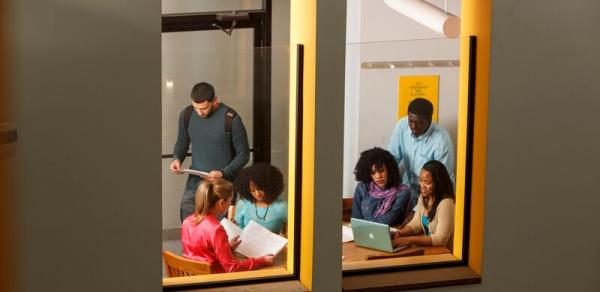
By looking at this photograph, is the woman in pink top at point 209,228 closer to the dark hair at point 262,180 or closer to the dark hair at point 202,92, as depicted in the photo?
the dark hair at point 262,180

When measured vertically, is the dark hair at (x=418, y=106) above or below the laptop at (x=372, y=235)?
above

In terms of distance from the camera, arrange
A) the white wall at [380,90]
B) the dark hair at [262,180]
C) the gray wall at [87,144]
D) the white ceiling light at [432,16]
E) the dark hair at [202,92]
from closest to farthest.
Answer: the gray wall at [87,144], the dark hair at [202,92], the dark hair at [262,180], the white wall at [380,90], the white ceiling light at [432,16]

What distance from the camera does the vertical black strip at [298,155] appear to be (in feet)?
11.9

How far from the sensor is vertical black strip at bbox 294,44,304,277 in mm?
3613

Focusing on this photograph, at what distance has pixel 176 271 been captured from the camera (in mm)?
3568

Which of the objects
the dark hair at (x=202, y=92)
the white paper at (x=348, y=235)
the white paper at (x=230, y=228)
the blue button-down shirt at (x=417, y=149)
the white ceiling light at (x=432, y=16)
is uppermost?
the white ceiling light at (x=432, y=16)

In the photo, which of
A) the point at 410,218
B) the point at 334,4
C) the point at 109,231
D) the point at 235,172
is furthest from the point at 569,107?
the point at 109,231

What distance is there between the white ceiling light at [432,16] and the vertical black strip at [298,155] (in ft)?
6.13

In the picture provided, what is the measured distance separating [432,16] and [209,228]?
243 cm

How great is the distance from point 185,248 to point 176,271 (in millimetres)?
100

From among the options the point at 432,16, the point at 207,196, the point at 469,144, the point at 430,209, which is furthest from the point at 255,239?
the point at 432,16

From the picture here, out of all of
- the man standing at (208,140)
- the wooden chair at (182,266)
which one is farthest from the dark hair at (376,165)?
the wooden chair at (182,266)

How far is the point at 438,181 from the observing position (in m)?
3.92

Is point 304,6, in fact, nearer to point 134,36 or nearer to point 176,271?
point 134,36
